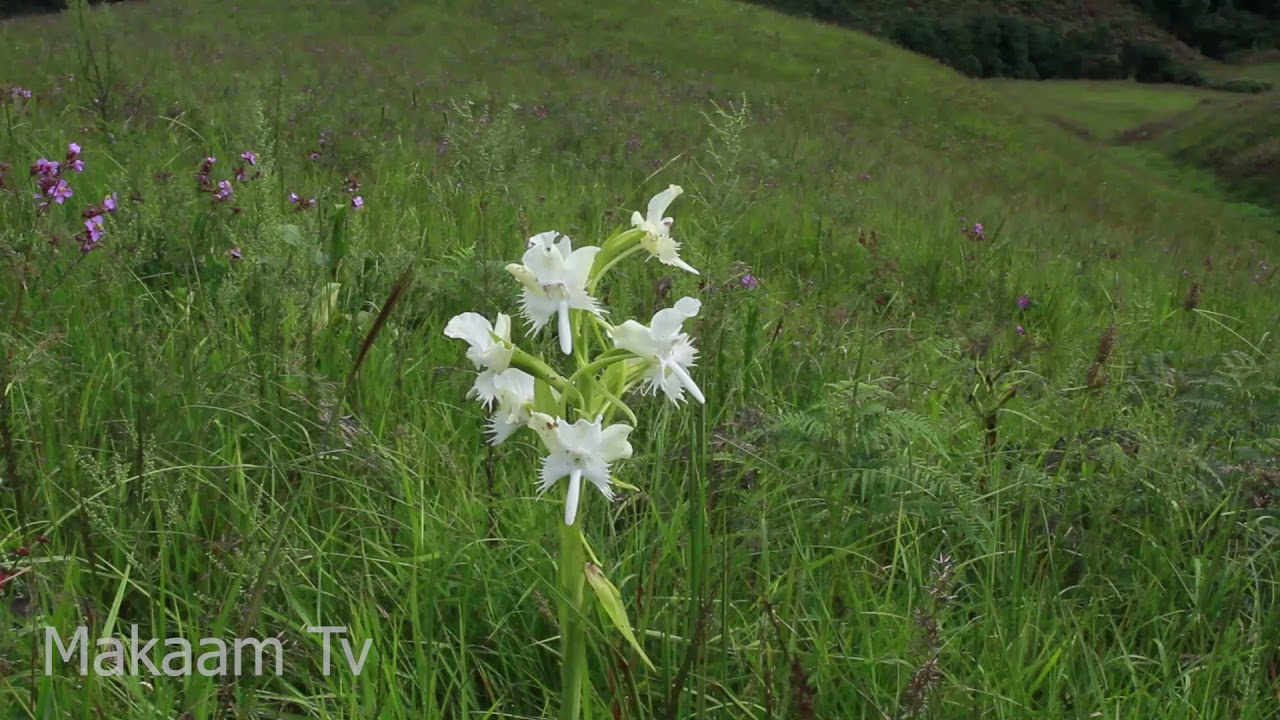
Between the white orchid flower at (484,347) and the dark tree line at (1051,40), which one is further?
the dark tree line at (1051,40)

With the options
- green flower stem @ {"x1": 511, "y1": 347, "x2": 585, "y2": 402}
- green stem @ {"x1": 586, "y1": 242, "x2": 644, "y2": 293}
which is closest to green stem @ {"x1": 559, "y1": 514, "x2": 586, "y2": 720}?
green flower stem @ {"x1": 511, "y1": 347, "x2": 585, "y2": 402}

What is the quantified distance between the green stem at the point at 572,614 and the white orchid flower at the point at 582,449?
7 cm

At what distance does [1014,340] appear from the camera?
3.36 m

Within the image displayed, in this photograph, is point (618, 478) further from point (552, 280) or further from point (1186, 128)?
point (1186, 128)

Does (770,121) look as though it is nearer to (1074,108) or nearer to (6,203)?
(6,203)

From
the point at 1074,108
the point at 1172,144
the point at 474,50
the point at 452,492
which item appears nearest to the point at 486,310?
the point at 452,492

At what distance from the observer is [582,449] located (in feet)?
3.67

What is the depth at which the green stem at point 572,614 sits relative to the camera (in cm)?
117

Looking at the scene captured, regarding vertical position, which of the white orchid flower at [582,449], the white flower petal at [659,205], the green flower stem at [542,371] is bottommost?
the white orchid flower at [582,449]

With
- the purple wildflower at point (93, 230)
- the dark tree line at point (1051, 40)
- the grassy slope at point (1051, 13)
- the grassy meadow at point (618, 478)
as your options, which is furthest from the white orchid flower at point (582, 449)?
the grassy slope at point (1051, 13)

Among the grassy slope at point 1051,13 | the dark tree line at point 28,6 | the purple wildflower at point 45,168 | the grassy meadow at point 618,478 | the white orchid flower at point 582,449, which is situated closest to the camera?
the white orchid flower at point 582,449

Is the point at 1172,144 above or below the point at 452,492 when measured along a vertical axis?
below

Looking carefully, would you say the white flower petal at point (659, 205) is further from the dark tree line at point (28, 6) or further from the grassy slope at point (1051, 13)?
the grassy slope at point (1051, 13)

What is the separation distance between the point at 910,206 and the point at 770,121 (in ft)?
21.5
